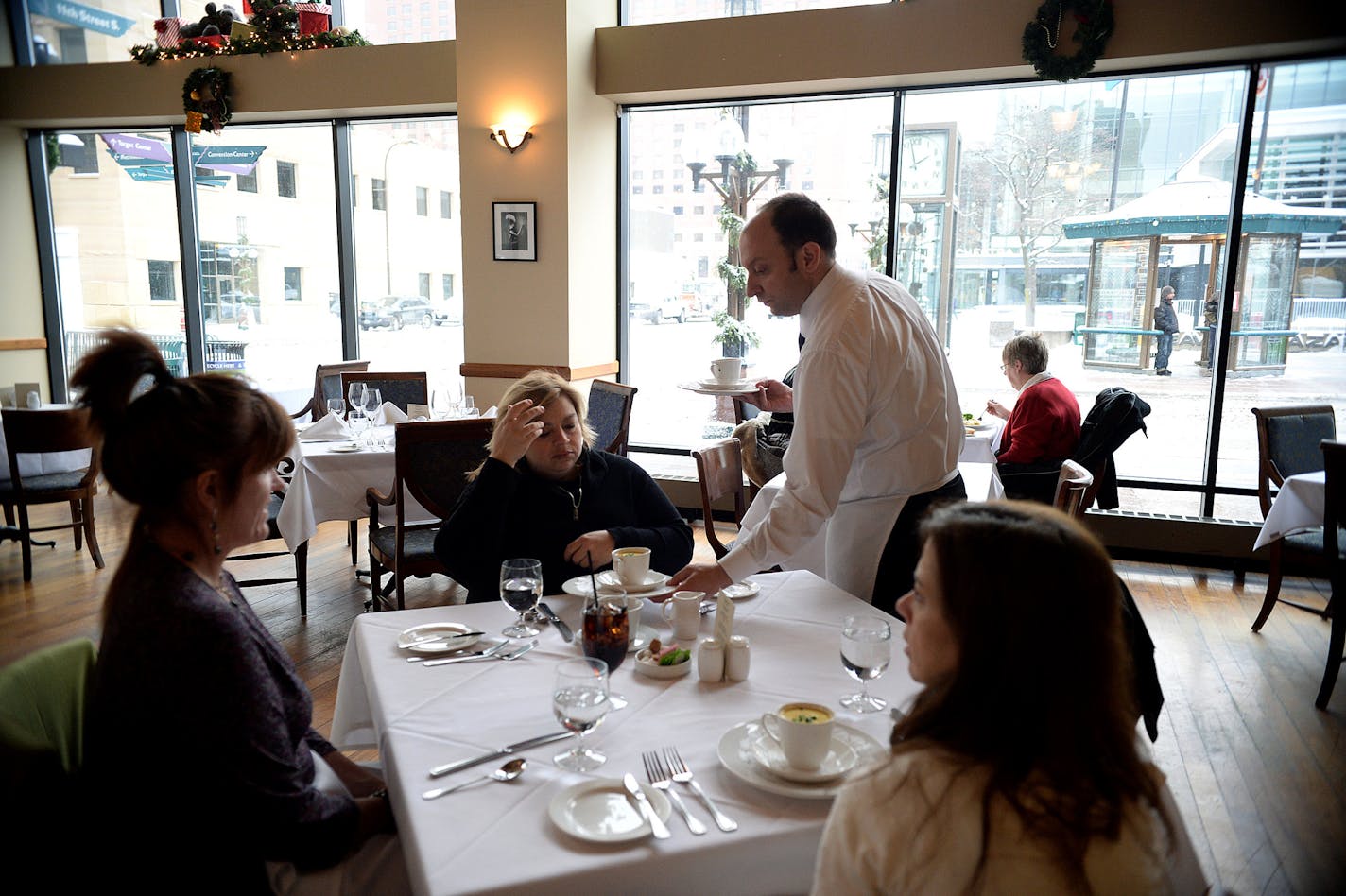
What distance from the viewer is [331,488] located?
401 centimetres

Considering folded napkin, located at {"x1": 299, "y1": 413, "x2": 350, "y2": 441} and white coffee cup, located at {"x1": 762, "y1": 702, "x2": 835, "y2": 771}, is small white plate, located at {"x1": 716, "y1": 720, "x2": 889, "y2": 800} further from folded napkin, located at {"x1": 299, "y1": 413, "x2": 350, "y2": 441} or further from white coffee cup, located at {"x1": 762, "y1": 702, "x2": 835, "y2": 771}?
folded napkin, located at {"x1": 299, "y1": 413, "x2": 350, "y2": 441}

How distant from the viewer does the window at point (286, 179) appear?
7.03m

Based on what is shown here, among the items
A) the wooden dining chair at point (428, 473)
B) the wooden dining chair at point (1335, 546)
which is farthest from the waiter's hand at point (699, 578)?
the wooden dining chair at point (1335, 546)

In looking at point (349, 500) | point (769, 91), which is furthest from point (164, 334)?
point (769, 91)

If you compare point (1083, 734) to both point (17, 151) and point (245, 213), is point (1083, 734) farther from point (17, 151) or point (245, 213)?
point (17, 151)

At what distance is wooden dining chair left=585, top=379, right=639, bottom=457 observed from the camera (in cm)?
468

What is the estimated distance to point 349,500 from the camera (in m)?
4.04

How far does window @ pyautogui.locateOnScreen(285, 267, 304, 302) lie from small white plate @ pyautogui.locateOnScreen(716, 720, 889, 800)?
22.3 feet

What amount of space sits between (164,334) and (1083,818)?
325 inches

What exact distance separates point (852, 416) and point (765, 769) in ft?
3.36

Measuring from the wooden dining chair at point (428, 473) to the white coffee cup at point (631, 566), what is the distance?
1680 millimetres

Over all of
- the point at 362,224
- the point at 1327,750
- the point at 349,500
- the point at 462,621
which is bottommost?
the point at 1327,750

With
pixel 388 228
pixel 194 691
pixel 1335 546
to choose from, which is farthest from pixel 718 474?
pixel 388 228

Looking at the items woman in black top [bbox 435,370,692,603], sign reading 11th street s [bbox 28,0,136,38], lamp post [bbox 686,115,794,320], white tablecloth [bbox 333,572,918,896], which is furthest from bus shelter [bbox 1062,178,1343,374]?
sign reading 11th street s [bbox 28,0,136,38]
